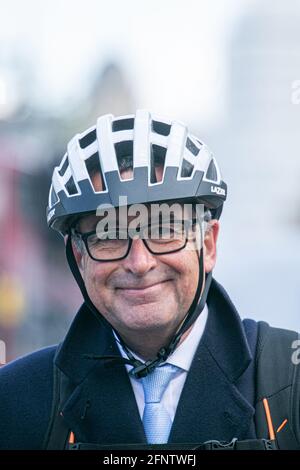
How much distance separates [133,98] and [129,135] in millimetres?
7010

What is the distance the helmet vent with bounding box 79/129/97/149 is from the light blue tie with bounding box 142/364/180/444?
3.16 feet

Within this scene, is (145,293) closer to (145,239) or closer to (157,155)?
(145,239)

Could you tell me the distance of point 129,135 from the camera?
310 centimetres

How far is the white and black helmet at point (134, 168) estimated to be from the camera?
290 cm

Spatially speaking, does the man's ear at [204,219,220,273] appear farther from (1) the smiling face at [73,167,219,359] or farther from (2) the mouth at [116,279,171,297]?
(2) the mouth at [116,279,171,297]

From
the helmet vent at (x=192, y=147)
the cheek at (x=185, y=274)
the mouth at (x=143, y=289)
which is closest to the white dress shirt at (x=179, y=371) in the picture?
the cheek at (x=185, y=274)

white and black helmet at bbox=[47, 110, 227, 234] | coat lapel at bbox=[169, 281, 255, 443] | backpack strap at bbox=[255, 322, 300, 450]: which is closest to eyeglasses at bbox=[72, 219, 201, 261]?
white and black helmet at bbox=[47, 110, 227, 234]

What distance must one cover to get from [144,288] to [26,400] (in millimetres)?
696

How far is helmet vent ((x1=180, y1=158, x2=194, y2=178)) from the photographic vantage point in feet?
9.86

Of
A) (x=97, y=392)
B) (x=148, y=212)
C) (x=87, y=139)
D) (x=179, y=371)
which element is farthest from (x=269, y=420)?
(x=87, y=139)

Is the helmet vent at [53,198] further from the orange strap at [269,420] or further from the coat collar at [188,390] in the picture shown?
the orange strap at [269,420]

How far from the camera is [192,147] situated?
316 centimetres
